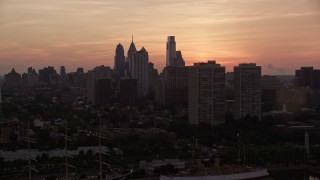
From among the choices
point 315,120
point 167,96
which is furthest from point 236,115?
point 167,96

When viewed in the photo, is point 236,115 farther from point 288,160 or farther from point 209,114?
point 288,160

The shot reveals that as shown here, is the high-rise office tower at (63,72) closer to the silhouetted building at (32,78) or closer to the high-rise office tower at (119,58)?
the silhouetted building at (32,78)

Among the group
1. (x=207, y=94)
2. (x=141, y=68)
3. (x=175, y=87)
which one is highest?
(x=141, y=68)

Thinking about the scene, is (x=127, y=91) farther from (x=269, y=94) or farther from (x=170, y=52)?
(x=170, y=52)

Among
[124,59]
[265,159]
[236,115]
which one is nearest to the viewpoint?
[265,159]

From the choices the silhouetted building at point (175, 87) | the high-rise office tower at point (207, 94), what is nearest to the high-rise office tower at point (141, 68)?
the silhouetted building at point (175, 87)

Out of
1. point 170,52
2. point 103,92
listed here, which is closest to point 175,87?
point 103,92
